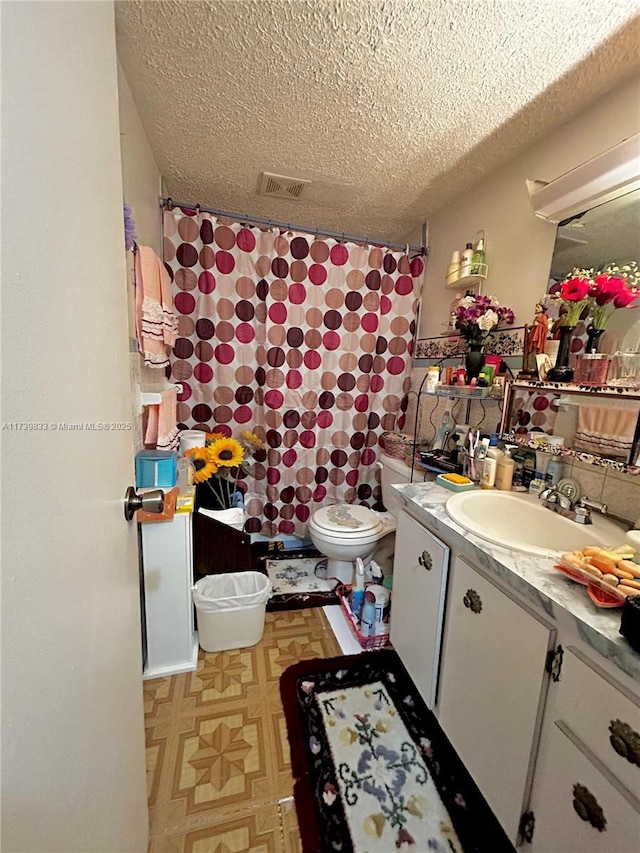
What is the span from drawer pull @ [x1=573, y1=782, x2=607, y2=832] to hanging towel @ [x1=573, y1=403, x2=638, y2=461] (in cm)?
79

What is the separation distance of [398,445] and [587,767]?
1392 mm

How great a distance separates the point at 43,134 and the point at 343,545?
1.63 m

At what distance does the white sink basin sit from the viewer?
929 millimetres

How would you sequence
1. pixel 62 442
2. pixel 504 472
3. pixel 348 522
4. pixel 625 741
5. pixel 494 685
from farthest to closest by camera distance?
pixel 348 522 → pixel 504 472 → pixel 494 685 → pixel 625 741 → pixel 62 442

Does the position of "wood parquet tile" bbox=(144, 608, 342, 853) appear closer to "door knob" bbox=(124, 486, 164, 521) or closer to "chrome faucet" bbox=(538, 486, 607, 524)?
"door knob" bbox=(124, 486, 164, 521)

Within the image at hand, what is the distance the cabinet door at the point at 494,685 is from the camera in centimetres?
76

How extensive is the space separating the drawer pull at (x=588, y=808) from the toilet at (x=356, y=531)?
106 centimetres

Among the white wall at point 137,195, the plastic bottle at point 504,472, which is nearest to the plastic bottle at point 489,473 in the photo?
the plastic bottle at point 504,472

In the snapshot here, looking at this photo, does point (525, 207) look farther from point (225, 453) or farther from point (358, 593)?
point (358, 593)

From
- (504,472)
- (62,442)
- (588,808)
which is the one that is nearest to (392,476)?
(504,472)

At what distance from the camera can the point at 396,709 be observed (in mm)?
1238

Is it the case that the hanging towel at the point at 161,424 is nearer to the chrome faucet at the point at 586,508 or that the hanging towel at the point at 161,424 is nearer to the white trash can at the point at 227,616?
the white trash can at the point at 227,616

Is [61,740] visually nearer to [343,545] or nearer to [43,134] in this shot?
[43,134]

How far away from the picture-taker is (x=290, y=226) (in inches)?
75.5
